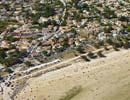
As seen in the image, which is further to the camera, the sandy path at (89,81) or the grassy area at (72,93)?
the sandy path at (89,81)

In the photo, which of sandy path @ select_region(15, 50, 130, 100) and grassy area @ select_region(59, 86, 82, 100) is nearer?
grassy area @ select_region(59, 86, 82, 100)

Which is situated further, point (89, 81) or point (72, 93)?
point (89, 81)

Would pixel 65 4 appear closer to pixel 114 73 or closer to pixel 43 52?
pixel 43 52

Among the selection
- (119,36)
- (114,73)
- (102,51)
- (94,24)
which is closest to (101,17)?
(94,24)

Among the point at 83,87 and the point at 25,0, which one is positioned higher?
the point at 25,0
